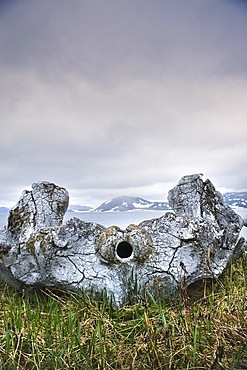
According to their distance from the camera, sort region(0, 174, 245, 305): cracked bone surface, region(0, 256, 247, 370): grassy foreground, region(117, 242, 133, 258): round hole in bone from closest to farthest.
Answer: region(0, 256, 247, 370): grassy foreground
region(0, 174, 245, 305): cracked bone surface
region(117, 242, 133, 258): round hole in bone

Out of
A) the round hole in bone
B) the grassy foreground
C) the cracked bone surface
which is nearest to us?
the grassy foreground

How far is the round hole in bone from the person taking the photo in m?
3.66

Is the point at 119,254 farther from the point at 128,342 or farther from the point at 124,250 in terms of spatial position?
the point at 128,342

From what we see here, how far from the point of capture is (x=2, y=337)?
108 inches

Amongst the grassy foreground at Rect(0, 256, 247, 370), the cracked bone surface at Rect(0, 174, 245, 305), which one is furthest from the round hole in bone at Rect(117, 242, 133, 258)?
the grassy foreground at Rect(0, 256, 247, 370)

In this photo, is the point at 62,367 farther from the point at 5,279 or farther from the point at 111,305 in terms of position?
the point at 5,279

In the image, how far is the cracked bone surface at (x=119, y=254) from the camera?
3.47 meters

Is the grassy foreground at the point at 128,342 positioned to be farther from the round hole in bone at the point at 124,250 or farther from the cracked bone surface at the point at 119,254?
the round hole in bone at the point at 124,250

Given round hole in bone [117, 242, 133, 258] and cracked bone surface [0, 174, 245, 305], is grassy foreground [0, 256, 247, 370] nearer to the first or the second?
cracked bone surface [0, 174, 245, 305]

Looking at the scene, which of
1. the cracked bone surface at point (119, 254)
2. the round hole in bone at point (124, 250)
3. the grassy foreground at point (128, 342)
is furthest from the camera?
the round hole in bone at point (124, 250)

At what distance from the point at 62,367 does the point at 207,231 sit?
7.67 ft

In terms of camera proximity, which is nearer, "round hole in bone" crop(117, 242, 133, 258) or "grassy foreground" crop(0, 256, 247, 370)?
"grassy foreground" crop(0, 256, 247, 370)

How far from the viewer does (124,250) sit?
3719 millimetres

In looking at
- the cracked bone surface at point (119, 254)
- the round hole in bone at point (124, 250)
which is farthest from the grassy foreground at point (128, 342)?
the round hole in bone at point (124, 250)
